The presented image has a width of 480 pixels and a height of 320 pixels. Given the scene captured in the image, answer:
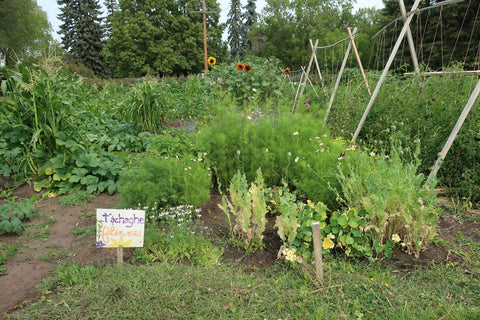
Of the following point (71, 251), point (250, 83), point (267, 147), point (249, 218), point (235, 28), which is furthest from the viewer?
point (235, 28)

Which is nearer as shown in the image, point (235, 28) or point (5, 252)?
point (5, 252)

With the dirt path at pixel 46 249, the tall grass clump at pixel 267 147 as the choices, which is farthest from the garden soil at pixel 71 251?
the tall grass clump at pixel 267 147

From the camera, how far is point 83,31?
109 ft

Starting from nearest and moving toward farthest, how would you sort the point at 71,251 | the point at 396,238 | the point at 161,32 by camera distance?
the point at 396,238 < the point at 71,251 < the point at 161,32

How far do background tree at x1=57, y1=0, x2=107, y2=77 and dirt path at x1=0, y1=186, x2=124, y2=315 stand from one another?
34931mm

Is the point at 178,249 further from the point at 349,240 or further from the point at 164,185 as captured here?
the point at 349,240

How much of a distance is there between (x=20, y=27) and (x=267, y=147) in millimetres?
32912

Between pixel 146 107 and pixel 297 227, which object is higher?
pixel 146 107

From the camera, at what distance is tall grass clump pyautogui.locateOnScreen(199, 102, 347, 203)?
3408 mm

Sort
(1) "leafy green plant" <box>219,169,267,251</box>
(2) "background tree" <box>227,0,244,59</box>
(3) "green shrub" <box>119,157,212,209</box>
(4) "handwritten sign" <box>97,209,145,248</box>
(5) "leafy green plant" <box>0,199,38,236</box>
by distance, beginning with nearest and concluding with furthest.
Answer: (4) "handwritten sign" <box>97,209,145,248</box>, (1) "leafy green plant" <box>219,169,267,251</box>, (5) "leafy green plant" <box>0,199,38,236</box>, (3) "green shrub" <box>119,157,212,209</box>, (2) "background tree" <box>227,0,244,59</box>

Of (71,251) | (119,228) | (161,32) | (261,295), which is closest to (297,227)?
(261,295)

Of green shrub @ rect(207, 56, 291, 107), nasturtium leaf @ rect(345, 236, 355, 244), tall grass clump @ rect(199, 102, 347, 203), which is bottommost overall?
nasturtium leaf @ rect(345, 236, 355, 244)

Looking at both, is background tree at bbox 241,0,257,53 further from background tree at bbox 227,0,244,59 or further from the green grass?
the green grass

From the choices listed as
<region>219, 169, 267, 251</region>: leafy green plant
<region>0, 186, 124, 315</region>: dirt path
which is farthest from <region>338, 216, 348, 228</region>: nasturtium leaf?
<region>0, 186, 124, 315</region>: dirt path
